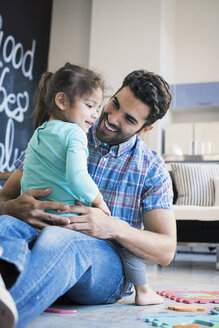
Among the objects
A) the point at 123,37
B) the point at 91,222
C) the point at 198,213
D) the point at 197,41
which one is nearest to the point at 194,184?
the point at 198,213

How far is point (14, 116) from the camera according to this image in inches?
223

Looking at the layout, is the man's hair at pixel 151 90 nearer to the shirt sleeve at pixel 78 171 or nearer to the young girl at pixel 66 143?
the young girl at pixel 66 143

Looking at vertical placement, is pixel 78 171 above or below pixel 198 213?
above

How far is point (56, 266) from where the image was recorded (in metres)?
1.01

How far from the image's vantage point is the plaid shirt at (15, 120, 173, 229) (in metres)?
1.50

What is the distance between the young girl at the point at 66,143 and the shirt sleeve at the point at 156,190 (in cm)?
22

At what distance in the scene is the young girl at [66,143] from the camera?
124 cm

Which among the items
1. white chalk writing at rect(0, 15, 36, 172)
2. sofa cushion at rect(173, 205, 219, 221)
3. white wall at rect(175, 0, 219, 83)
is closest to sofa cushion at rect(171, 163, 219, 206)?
sofa cushion at rect(173, 205, 219, 221)

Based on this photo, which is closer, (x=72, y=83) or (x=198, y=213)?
(x=72, y=83)

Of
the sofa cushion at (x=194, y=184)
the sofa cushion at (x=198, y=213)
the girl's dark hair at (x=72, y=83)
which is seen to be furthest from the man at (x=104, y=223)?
the sofa cushion at (x=194, y=184)

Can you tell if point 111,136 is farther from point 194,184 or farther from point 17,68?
point 17,68

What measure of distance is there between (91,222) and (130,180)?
311 millimetres

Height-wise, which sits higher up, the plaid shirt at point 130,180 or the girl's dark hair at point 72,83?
the girl's dark hair at point 72,83

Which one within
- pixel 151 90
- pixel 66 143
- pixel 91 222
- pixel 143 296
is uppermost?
pixel 151 90
